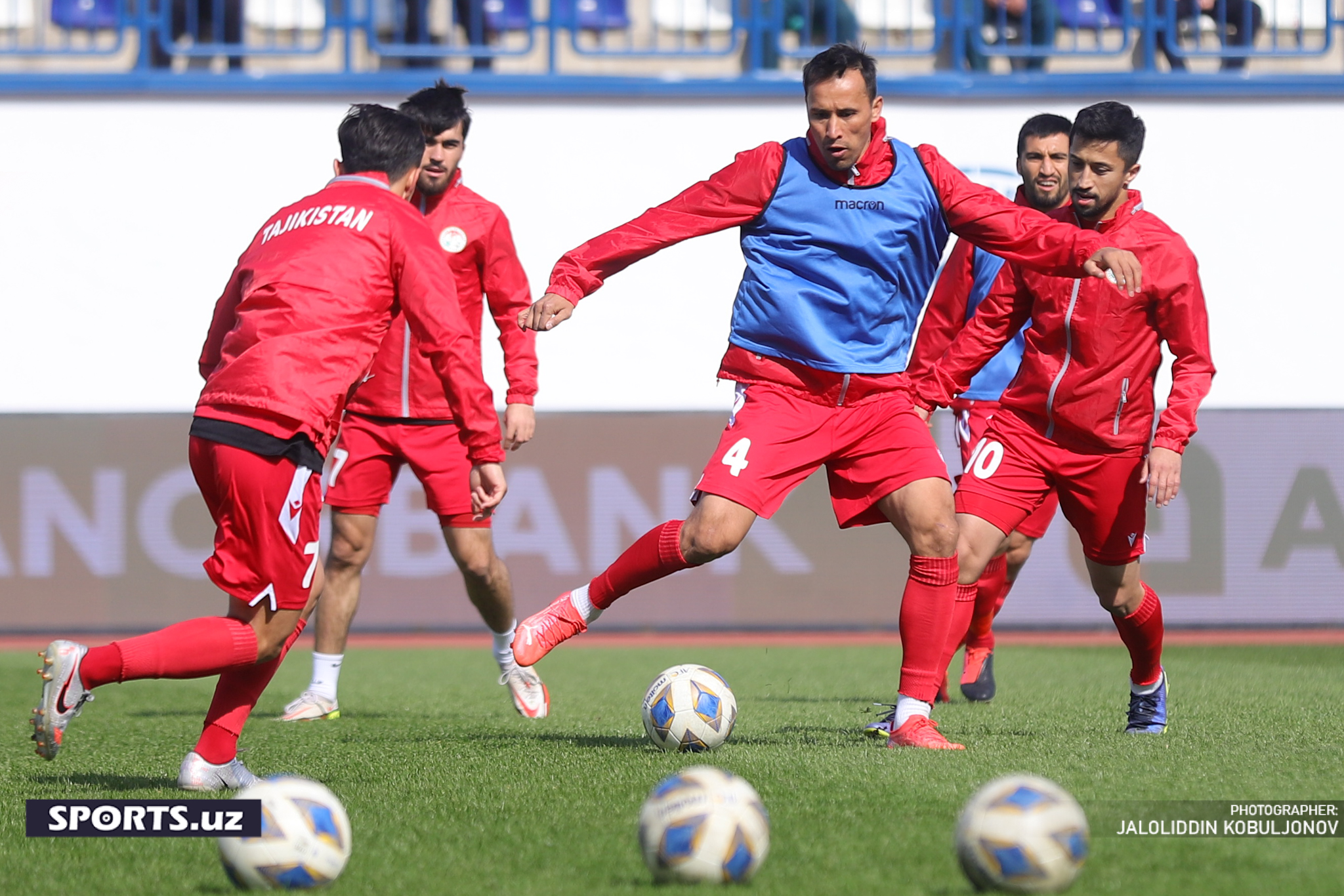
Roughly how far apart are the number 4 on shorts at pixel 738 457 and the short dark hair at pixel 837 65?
1.19 meters

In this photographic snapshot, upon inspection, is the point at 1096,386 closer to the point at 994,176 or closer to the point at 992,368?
the point at 992,368

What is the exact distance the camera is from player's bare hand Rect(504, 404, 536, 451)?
18.6 ft

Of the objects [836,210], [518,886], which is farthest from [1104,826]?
[836,210]

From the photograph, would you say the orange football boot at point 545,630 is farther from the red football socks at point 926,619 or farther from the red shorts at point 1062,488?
the red shorts at point 1062,488

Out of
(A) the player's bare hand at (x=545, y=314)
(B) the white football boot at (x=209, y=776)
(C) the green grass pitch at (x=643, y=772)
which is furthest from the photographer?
(A) the player's bare hand at (x=545, y=314)

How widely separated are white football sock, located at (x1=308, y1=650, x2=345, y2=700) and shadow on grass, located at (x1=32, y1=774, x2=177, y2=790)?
5.92ft

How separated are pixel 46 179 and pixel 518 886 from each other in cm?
998

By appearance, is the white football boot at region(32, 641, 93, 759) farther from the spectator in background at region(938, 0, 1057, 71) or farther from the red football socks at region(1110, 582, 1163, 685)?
the spectator in background at region(938, 0, 1057, 71)

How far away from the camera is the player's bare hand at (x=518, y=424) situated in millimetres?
5684

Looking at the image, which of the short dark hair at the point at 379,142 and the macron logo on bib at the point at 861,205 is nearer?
the short dark hair at the point at 379,142

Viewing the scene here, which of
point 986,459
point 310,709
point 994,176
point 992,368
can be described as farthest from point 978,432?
point 994,176

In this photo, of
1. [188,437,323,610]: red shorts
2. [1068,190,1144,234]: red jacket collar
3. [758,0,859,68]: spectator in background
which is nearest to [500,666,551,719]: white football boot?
[188,437,323,610]: red shorts

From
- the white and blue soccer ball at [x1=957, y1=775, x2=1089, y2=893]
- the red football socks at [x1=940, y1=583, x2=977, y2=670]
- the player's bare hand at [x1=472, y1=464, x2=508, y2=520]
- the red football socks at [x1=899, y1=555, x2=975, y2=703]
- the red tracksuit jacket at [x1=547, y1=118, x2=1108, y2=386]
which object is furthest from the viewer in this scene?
the red football socks at [x1=940, y1=583, x2=977, y2=670]

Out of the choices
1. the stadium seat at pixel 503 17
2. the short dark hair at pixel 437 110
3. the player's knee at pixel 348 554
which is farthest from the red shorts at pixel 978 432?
the stadium seat at pixel 503 17
